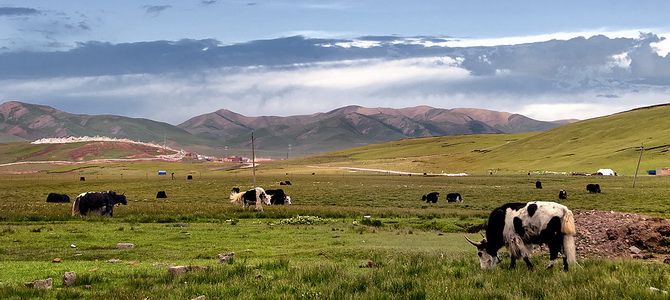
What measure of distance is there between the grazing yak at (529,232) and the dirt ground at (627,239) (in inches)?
234

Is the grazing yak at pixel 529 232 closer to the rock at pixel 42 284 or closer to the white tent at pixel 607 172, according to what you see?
the rock at pixel 42 284

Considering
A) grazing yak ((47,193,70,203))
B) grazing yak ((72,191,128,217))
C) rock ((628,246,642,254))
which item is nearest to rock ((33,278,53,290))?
rock ((628,246,642,254))

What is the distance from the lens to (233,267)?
1478 cm

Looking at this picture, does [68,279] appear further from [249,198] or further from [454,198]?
[454,198]

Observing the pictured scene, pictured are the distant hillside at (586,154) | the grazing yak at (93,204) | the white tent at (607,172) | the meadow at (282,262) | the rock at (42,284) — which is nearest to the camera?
the meadow at (282,262)

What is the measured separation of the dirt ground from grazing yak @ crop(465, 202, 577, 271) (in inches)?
234

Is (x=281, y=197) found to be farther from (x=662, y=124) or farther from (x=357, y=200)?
(x=662, y=124)

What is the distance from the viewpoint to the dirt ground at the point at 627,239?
67.6 ft

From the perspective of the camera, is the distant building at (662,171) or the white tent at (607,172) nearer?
the distant building at (662,171)

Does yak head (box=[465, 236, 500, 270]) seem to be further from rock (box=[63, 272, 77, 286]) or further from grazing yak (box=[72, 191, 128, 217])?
grazing yak (box=[72, 191, 128, 217])

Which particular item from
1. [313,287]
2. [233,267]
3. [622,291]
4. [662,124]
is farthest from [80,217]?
[662,124]

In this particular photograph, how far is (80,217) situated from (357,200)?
3095cm

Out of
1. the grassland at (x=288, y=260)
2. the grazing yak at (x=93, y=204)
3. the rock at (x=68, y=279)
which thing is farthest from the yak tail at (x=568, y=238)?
the grazing yak at (x=93, y=204)

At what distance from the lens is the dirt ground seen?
67.6 ft
